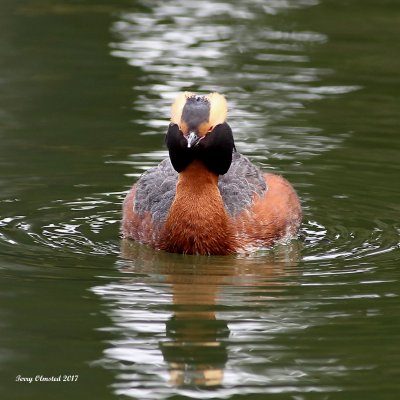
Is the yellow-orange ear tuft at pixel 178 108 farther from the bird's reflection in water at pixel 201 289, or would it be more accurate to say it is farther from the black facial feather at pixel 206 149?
the bird's reflection in water at pixel 201 289

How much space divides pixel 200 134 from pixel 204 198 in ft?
2.62

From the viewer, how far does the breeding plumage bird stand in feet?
40.5

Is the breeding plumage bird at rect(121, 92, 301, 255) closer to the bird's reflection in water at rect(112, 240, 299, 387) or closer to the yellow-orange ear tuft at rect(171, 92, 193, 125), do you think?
the yellow-orange ear tuft at rect(171, 92, 193, 125)

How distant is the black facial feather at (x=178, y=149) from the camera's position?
1223 centimetres

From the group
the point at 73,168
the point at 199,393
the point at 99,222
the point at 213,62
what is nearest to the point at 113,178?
the point at 73,168

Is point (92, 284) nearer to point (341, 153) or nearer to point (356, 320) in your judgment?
point (356, 320)

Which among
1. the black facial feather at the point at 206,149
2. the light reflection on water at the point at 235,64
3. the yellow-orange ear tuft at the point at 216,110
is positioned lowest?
the light reflection on water at the point at 235,64

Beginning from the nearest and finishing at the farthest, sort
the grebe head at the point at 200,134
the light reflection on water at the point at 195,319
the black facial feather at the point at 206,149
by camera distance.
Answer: the light reflection on water at the point at 195,319, the grebe head at the point at 200,134, the black facial feather at the point at 206,149

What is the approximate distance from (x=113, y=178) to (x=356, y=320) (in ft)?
18.4

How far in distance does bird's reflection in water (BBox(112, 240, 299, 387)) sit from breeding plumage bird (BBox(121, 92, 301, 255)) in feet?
0.64

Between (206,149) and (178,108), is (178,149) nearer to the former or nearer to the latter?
(206,149)

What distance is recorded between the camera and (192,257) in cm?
1261

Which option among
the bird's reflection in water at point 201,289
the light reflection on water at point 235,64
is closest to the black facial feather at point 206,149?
the bird's reflection in water at point 201,289

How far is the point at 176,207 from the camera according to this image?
12711mm
